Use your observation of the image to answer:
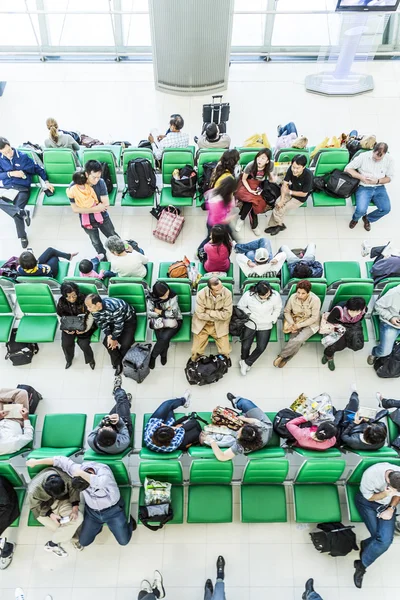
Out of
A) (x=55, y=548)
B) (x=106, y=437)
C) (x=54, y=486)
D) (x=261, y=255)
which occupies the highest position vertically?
(x=261, y=255)

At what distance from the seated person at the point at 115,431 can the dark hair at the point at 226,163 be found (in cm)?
289

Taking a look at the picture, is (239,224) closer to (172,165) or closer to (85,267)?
(172,165)

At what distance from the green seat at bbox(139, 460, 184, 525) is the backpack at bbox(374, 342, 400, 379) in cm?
262

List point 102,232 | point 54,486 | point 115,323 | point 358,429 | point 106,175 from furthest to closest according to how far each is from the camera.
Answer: point 106,175, point 102,232, point 115,323, point 358,429, point 54,486

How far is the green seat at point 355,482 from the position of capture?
4855 mm

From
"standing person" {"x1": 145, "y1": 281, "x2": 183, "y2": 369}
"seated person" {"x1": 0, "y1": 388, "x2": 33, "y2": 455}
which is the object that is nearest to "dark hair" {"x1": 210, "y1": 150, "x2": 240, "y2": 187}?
"standing person" {"x1": 145, "y1": 281, "x2": 183, "y2": 369}

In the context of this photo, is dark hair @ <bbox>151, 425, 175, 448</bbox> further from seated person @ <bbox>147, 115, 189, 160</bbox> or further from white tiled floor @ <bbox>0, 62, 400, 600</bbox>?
seated person @ <bbox>147, 115, 189, 160</bbox>

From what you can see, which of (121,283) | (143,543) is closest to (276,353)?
(121,283)

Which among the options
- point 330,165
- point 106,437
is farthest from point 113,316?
point 330,165

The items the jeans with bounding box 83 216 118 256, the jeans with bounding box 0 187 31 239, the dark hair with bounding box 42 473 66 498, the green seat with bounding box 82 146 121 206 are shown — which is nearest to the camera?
the dark hair with bounding box 42 473 66 498

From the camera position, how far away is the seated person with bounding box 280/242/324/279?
5.93 metres

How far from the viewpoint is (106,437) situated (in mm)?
4672

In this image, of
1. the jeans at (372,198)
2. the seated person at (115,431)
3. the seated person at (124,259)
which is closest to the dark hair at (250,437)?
the seated person at (115,431)

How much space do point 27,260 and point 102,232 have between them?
1.33 metres
